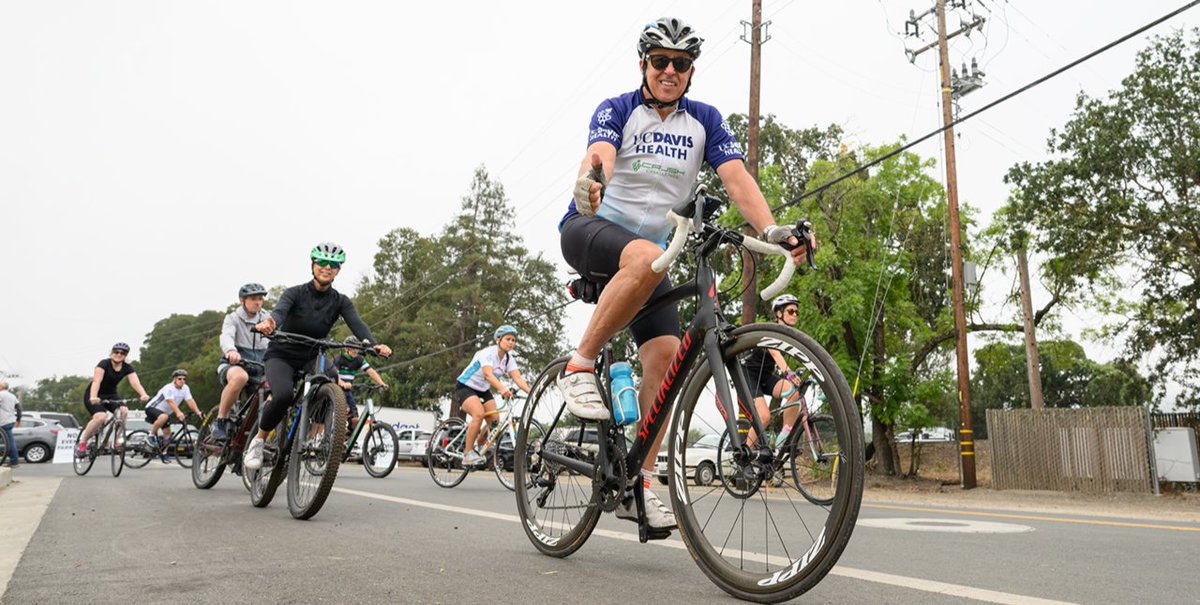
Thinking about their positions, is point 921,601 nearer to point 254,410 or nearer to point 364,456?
point 254,410

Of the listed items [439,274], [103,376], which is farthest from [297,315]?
[439,274]

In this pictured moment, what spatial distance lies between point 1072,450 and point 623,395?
18.9 m

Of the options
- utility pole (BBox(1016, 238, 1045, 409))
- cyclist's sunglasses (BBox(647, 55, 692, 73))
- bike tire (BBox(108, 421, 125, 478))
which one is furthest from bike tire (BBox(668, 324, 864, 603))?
utility pole (BBox(1016, 238, 1045, 409))

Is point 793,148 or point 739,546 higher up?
point 793,148

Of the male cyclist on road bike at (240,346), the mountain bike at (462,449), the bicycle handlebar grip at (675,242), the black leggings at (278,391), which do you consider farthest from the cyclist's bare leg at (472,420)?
the bicycle handlebar grip at (675,242)

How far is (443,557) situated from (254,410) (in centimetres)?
418

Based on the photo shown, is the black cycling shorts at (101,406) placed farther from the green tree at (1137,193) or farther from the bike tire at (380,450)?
the green tree at (1137,193)

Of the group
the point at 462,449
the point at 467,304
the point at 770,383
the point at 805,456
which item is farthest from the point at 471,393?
the point at 467,304

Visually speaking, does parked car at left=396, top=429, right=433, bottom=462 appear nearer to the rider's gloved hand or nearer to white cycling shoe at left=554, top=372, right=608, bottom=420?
white cycling shoe at left=554, top=372, right=608, bottom=420

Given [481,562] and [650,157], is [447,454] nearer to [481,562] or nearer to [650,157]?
[481,562]

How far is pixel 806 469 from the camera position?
2.69 m

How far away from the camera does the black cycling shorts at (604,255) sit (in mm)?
3465

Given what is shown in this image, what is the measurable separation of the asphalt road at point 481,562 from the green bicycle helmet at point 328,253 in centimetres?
188

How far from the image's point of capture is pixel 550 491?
417 centimetres
